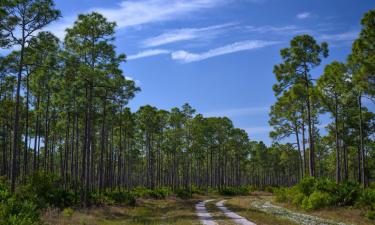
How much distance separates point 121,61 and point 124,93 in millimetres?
9269

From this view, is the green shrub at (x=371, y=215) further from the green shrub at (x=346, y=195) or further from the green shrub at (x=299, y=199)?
the green shrub at (x=299, y=199)

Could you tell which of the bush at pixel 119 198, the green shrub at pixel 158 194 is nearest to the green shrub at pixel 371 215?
the bush at pixel 119 198

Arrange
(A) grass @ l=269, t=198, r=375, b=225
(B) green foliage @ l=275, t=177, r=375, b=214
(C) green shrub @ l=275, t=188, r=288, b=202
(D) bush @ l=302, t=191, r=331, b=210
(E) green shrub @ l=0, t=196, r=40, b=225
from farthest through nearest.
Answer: (C) green shrub @ l=275, t=188, r=288, b=202 → (D) bush @ l=302, t=191, r=331, b=210 → (B) green foliage @ l=275, t=177, r=375, b=214 → (A) grass @ l=269, t=198, r=375, b=225 → (E) green shrub @ l=0, t=196, r=40, b=225

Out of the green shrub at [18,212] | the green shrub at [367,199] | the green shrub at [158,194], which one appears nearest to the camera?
the green shrub at [18,212]

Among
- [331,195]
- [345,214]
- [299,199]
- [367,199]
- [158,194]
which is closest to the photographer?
[345,214]

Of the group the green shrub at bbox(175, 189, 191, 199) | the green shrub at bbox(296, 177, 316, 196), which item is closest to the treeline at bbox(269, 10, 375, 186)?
the green shrub at bbox(296, 177, 316, 196)

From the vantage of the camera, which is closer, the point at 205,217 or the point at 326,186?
the point at 205,217

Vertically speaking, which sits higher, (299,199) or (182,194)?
(299,199)

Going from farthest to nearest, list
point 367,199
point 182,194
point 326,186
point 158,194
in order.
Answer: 1. point 182,194
2. point 158,194
3. point 326,186
4. point 367,199

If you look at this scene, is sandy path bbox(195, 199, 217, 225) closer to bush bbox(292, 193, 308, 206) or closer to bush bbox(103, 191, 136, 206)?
bush bbox(292, 193, 308, 206)

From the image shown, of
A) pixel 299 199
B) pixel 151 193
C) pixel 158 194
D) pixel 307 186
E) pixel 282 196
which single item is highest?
pixel 307 186

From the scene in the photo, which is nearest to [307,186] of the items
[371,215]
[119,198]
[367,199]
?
[367,199]

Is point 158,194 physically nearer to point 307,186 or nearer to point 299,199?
point 299,199

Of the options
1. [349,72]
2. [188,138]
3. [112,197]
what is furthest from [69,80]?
[188,138]
